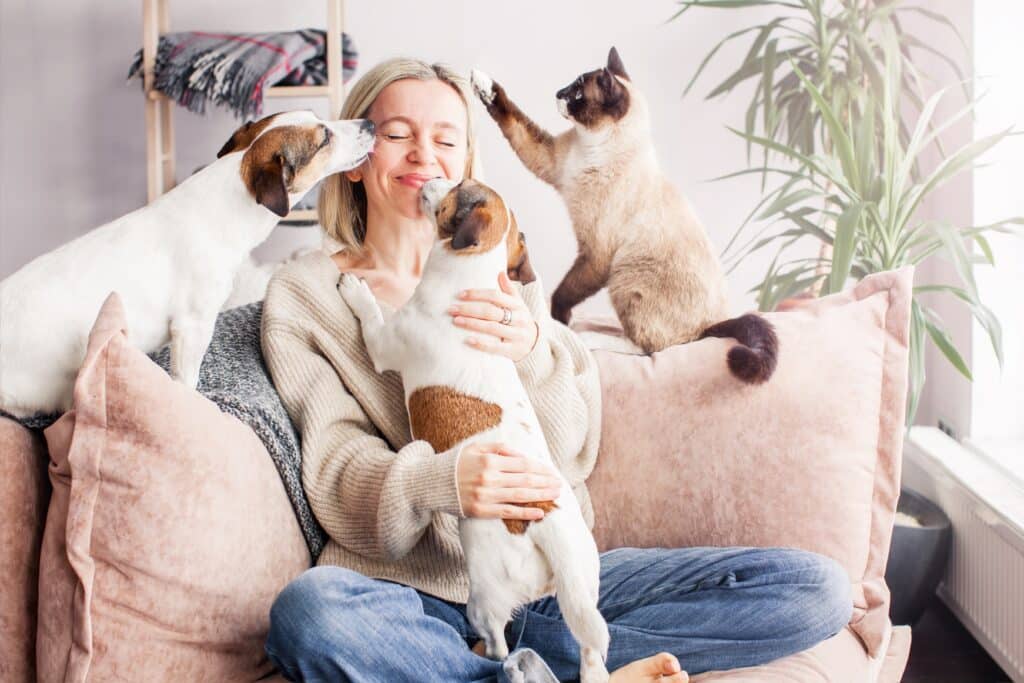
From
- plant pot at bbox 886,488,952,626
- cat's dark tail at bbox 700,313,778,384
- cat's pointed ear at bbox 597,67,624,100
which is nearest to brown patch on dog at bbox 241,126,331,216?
cat's pointed ear at bbox 597,67,624,100

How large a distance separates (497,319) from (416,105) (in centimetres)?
46

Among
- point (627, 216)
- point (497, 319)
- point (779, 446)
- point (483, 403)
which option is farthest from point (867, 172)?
point (483, 403)

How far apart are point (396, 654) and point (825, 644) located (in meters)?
0.68

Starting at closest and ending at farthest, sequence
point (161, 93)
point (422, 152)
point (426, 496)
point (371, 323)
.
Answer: point (426, 496), point (371, 323), point (422, 152), point (161, 93)

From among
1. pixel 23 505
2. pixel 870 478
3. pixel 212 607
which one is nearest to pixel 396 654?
pixel 212 607

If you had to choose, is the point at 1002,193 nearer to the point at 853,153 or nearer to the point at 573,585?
the point at 853,153

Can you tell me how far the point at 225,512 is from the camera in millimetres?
1325

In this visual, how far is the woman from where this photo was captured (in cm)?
127

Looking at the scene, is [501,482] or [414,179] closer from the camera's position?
[501,482]

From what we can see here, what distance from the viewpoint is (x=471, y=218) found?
4.64 feet

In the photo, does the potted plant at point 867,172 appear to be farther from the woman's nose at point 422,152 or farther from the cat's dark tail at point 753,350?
the woman's nose at point 422,152

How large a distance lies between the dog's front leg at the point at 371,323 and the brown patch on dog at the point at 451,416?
0.12 m

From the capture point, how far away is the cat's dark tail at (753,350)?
5.31ft

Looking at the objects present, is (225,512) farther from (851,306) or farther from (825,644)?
(851,306)
